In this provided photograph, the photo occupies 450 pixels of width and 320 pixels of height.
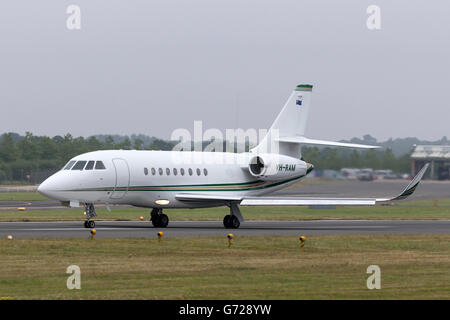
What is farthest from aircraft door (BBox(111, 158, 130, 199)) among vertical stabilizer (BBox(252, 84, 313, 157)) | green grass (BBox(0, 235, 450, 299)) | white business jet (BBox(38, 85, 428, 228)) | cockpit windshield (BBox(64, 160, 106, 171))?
vertical stabilizer (BBox(252, 84, 313, 157))

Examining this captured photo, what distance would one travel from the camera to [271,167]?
143 ft

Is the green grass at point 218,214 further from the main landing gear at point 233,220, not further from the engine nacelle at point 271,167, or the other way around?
the main landing gear at point 233,220

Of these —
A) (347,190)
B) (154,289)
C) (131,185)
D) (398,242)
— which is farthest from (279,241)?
(347,190)

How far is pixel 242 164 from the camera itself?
4391cm

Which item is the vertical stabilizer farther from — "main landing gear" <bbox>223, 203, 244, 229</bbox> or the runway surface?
"main landing gear" <bbox>223, 203, 244, 229</bbox>

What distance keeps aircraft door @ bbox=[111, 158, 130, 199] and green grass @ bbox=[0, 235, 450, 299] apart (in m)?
7.48

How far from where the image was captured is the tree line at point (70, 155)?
234 ft

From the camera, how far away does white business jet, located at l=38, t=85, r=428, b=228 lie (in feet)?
123

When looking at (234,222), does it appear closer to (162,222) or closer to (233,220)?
(233,220)

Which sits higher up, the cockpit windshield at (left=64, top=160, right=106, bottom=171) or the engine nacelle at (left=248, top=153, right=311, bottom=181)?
the cockpit windshield at (left=64, top=160, right=106, bottom=171)

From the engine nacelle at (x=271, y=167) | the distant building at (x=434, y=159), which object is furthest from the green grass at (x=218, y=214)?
the distant building at (x=434, y=159)

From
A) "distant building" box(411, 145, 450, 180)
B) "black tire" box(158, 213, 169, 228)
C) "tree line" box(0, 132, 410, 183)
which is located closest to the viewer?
"black tire" box(158, 213, 169, 228)
